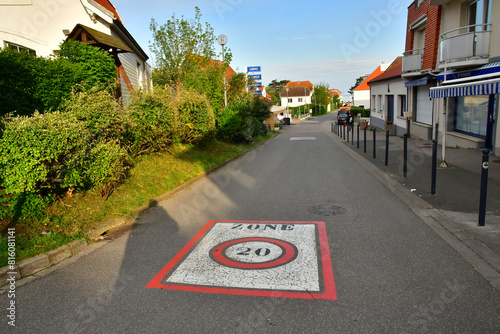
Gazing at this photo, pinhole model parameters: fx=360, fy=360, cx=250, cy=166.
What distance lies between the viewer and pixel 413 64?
20.3 meters

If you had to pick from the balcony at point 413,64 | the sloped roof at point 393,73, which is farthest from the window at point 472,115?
the sloped roof at point 393,73

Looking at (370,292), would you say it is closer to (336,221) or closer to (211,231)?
(336,221)

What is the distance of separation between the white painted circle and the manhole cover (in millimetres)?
1903

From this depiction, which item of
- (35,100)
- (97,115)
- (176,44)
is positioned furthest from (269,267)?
(176,44)

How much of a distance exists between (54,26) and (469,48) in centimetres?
1528

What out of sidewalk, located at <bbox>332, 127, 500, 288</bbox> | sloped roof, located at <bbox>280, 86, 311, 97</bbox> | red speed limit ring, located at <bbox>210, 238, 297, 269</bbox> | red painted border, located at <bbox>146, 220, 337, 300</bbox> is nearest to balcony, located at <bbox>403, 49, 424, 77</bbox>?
sidewalk, located at <bbox>332, 127, 500, 288</bbox>

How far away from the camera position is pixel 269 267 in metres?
4.44

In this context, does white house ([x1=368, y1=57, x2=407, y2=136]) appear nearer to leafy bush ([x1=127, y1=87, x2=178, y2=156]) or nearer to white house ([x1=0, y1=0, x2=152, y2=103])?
leafy bush ([x1=127, y1=87, x2=178, y2=156])

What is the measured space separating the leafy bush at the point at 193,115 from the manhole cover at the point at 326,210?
6.62 metres

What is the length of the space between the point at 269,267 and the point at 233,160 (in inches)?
438

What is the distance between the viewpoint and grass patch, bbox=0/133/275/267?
16.6 feet

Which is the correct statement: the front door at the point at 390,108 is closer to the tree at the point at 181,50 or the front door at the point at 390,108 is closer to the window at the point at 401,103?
the window at the point at 401,103

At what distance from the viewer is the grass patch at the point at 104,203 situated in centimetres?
507

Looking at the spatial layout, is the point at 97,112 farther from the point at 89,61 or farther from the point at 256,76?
the point at 256,76
